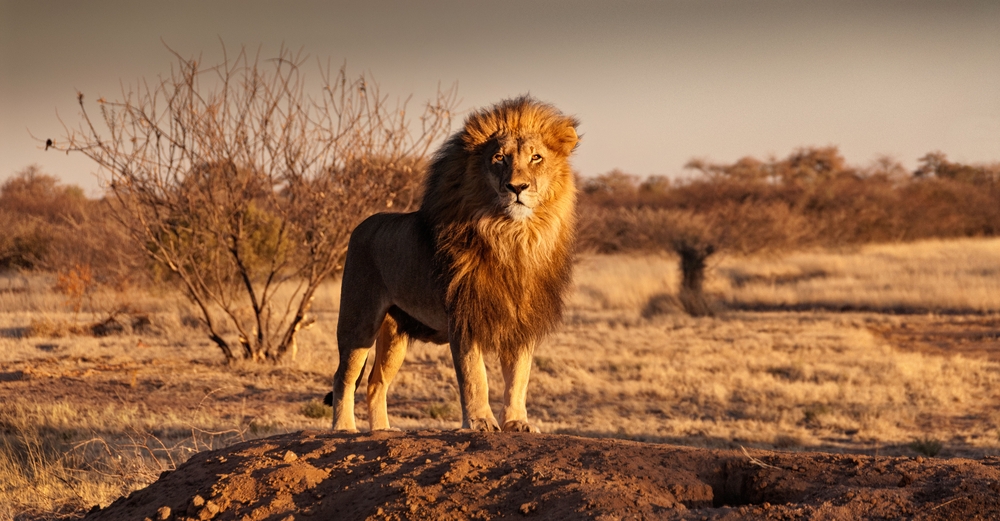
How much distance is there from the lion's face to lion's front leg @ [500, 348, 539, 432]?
2.83ft

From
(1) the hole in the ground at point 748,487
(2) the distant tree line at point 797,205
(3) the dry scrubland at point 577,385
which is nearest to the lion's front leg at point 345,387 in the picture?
(3) the dry scrubland at point 577,385

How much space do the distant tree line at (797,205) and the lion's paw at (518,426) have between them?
85.5 ft

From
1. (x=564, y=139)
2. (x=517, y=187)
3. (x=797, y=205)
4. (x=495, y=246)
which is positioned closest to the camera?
(x=517, y=187)

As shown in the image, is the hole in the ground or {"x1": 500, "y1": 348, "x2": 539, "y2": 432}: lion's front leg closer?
the hole in the ground

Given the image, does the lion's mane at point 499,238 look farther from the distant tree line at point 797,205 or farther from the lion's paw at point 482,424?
the distant tree line at point 797,205

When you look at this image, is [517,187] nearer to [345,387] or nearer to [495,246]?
[495,246]

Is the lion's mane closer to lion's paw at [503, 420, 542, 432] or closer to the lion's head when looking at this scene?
the lion's head

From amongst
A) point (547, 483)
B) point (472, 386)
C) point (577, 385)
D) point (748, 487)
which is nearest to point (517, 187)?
point (472, 386)

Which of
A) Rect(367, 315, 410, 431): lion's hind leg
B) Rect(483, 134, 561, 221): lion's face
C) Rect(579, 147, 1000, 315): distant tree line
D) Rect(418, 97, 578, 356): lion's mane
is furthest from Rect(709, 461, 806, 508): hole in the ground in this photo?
Rect(579, 147, 1000, 315): distant tree line

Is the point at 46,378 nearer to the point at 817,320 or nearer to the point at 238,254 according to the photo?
the point at 238,254

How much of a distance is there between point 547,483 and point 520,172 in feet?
6.97

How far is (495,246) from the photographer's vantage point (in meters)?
5.64

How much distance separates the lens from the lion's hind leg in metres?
6.88

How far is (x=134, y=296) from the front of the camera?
2294 cm
